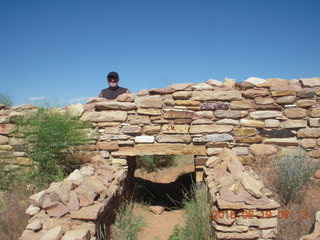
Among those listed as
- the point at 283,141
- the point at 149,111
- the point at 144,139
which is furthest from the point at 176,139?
the point at 283,141

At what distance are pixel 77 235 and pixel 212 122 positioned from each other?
312cm

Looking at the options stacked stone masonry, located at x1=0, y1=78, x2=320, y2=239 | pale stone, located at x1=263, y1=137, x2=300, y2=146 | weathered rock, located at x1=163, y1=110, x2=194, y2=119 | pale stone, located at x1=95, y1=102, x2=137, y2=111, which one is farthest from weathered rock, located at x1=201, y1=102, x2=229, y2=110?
pale stone, located at x1=95, y1=102, x2=137, y2=111

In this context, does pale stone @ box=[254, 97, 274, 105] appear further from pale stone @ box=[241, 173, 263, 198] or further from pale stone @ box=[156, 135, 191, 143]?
pale stone @ box=[241, 173, 263, 198]

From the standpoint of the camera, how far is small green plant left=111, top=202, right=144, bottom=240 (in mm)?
3639

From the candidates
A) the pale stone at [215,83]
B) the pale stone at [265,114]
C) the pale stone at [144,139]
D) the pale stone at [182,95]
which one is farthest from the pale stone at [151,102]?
the pale stone at [265,114]

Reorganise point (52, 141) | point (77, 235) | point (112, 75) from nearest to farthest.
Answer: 1. point (77, 235)
2. point (52, 141)
3. point (112, 75)

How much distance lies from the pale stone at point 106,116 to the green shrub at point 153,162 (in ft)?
12.9

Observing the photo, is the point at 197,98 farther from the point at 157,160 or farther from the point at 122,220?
the point at 157,160

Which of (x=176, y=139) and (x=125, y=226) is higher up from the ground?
(x=176, y=139)

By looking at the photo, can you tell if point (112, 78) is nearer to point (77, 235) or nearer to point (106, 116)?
point (106, 116)

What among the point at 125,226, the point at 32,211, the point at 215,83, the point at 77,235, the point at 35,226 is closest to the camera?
the point at 77,235

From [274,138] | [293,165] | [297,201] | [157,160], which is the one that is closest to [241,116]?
[274,138]

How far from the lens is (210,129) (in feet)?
15.8

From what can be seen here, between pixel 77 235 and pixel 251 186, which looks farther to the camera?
pixel 251 186
